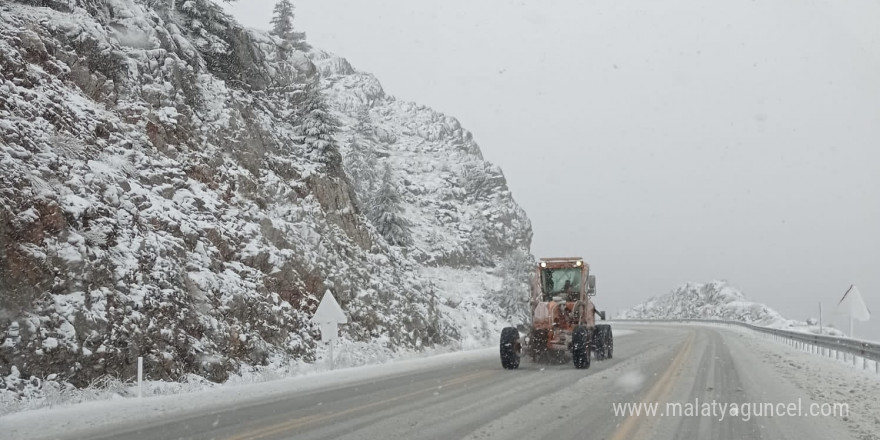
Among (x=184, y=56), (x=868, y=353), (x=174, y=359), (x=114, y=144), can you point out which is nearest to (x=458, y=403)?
(x=174, y=359)

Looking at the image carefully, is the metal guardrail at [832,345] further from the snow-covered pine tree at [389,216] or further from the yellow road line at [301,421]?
the snow-covered pine tree at [389,216]

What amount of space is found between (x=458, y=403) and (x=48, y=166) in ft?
35.6

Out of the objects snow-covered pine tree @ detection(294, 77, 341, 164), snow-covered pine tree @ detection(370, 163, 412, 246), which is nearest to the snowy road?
snow-covered pine tree @ detection(294, 77, 341, 164)

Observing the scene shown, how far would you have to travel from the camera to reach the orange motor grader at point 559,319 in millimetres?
17469

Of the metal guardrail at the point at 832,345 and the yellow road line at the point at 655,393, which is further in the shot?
the metal guardrail at the point at 832,345

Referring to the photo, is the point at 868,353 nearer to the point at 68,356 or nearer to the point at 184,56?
the point at 68,356

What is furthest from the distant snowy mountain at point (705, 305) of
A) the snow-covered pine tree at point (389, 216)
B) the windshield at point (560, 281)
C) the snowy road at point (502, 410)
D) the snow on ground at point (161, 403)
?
the snow on ground at point (161, 403)

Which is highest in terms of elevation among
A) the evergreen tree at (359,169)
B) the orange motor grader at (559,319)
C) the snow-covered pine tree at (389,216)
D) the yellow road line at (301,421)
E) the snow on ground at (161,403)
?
the evergreen tree at (359,169)

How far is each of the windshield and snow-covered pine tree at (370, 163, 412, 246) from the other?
26.3 m

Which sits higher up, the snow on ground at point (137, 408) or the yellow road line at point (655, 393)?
the yellow road line at point (655, 393)

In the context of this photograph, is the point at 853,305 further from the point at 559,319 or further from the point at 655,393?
the point at 655,393

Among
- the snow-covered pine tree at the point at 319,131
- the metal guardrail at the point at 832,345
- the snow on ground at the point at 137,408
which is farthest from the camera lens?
the snow-covered pine tree at the point at 319,131

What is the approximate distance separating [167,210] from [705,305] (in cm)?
14133

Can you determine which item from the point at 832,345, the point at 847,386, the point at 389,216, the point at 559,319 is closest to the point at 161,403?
the point at 559,319
